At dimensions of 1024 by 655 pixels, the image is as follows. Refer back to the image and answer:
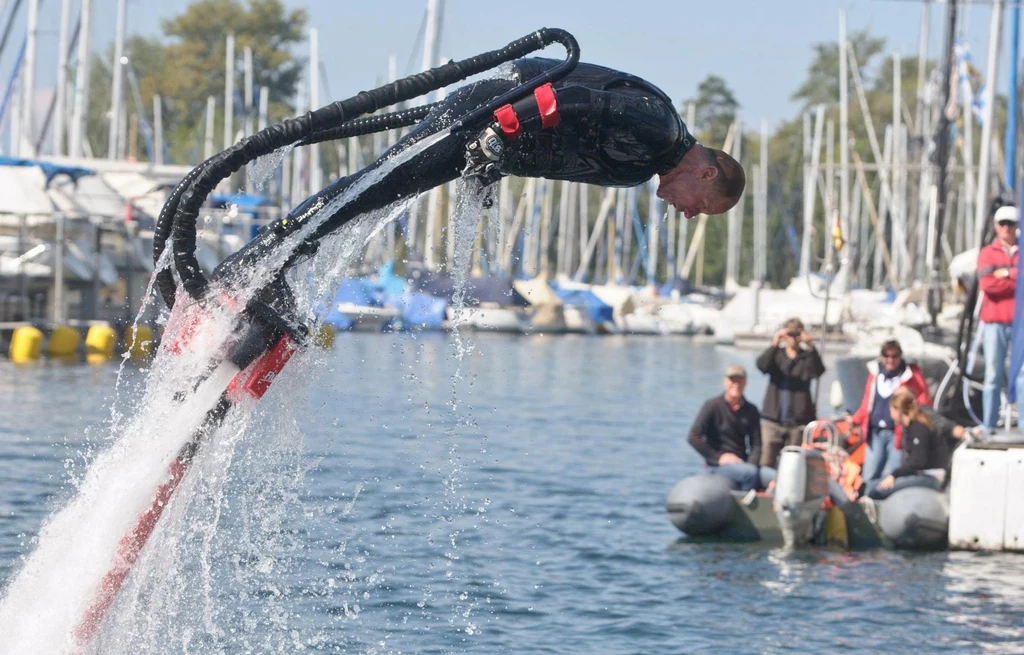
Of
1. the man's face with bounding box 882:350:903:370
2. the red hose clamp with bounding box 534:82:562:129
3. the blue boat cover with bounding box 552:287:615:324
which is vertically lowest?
the man's face with bounding box 882:350:903:370

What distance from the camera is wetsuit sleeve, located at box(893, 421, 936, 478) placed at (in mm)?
15664

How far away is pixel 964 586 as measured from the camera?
13336 mm

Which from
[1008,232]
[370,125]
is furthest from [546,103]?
[1008,232]

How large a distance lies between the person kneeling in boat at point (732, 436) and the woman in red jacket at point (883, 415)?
1.02 metres

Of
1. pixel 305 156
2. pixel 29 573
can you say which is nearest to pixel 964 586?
pixel 29 573

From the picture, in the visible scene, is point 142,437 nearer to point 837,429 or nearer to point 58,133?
point 837,429

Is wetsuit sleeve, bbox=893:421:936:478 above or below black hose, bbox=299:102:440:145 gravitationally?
below

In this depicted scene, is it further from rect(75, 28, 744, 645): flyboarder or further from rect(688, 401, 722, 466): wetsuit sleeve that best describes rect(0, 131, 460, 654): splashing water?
rect(688, 401, 722, 466): wetsuit sleeve

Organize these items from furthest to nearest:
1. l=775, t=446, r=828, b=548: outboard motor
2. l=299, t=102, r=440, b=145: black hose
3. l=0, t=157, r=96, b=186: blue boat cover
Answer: l=0, t=157, r=96, b=186: blue boat cover, l=775, t=446, r=828, b=548: outboard motor, l=299, t=102, r=440, b=145: black hose

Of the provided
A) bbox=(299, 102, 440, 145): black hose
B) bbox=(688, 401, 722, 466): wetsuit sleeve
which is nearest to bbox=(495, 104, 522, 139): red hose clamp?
bbox=(299, 102, 440, 145): black hose

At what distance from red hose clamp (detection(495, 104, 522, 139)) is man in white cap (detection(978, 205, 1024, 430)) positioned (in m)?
9.35

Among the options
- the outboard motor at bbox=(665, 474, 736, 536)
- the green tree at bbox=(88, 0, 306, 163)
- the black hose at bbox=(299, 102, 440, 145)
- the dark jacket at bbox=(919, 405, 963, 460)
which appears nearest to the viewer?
the black hose at bbox=(299, 102, 440, 145)

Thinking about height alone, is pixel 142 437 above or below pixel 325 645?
above

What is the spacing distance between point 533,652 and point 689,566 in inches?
147
